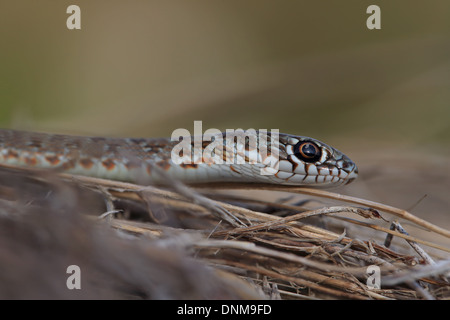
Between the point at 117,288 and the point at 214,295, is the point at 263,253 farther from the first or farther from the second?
the point at 117,288

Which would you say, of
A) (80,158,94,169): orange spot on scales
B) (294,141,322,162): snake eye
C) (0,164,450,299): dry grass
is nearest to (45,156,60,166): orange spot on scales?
(80,158,94,169): orange spot on scales

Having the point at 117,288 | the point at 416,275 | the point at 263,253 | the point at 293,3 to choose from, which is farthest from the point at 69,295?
the point at 293,3

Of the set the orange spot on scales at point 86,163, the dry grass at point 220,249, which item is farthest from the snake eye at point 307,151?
the orange spot on scales at point 86,163

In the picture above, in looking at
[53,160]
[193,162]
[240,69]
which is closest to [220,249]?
[193,162]

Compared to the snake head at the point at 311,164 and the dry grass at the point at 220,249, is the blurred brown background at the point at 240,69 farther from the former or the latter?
the dry grass at the point at 220,249

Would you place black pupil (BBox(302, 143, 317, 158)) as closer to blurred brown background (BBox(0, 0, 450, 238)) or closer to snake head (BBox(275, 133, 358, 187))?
snake head (BBox(275, 133, 358, 187))

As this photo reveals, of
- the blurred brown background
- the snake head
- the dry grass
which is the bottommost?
the dry grass
